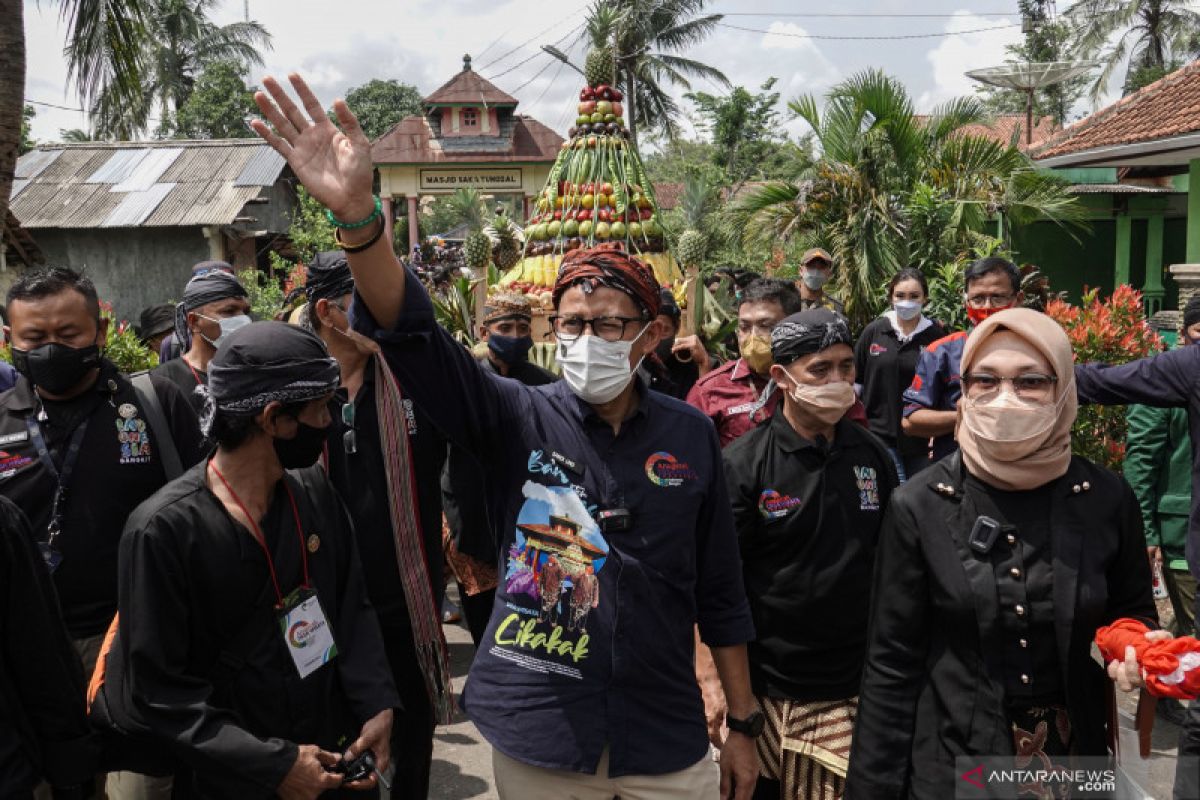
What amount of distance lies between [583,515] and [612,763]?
61cm

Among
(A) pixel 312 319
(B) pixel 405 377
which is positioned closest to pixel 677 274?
(A) pixel 312 319

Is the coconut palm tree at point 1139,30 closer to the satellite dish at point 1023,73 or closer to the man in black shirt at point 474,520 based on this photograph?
the satellite dish at point 1023,73

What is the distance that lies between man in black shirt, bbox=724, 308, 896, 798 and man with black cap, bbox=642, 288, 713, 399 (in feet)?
7.63

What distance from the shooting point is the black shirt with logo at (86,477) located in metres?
3.35

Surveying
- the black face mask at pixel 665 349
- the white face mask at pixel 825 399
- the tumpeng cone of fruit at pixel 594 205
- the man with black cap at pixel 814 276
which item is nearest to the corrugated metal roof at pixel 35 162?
the tumpeng cone of fruit at pixel 594 205

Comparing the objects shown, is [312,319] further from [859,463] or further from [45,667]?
[859,463]

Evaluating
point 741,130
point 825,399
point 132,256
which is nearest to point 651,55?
point 741,130

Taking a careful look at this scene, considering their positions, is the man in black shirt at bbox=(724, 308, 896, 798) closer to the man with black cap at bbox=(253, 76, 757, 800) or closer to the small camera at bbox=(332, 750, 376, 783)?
the man with black cap at bbox=(253, 76, 757, 800)

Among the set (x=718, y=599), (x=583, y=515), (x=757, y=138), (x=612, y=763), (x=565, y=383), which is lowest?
(x=612, y=763)

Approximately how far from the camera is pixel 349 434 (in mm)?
3619

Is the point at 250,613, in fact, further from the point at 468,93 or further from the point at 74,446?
the point at 468,93

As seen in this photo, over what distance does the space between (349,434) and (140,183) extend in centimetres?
2275

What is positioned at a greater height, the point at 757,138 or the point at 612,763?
the point at 757,138

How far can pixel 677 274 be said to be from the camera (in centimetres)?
926
